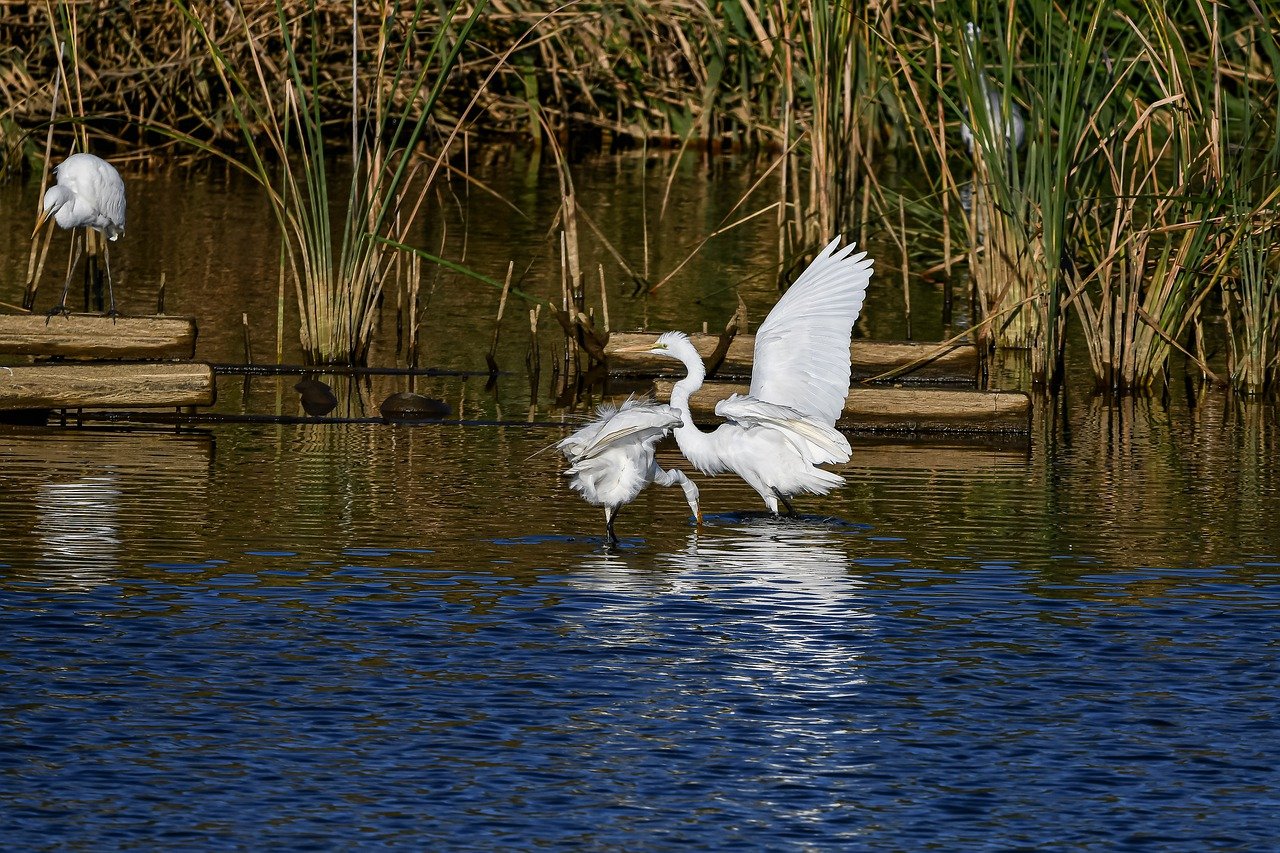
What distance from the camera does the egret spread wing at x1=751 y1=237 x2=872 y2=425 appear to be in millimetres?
9508

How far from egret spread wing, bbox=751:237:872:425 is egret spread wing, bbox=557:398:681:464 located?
3.28 ft

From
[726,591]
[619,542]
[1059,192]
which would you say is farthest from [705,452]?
[1059,192]

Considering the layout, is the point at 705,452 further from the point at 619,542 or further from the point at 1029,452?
the point at 1029,452

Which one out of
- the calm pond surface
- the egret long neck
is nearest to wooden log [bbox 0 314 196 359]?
the calm pond surface

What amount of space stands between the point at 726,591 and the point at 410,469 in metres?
2.85

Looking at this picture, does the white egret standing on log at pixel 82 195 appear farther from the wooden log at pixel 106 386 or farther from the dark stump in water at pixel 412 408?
the dark stump in water at pixel 412 408

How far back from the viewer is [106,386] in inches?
433

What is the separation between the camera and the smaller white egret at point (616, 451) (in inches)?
329

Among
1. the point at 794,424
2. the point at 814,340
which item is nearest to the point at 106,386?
the point at 814,340

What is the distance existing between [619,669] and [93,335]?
5.96 meters

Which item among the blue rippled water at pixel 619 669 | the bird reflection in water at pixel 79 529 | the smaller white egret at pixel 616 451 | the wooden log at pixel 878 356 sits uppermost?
the wooden log at pixel 878 356

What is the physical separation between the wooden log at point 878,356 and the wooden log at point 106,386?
2.77 metres

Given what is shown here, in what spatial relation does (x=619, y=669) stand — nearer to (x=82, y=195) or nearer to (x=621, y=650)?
(x=621, y=650)

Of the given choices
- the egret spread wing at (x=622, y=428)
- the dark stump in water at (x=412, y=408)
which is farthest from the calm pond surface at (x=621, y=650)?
the dark stump in water at (x=412, y=408)
